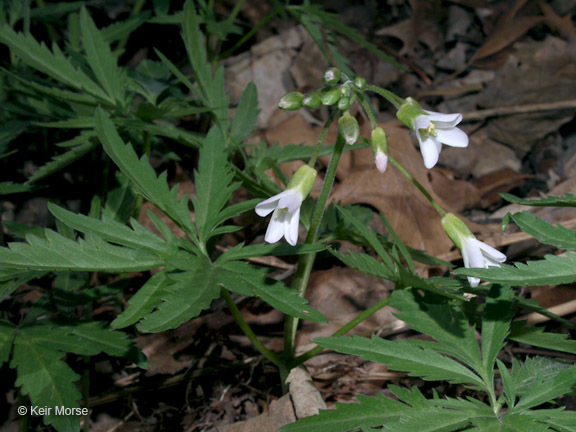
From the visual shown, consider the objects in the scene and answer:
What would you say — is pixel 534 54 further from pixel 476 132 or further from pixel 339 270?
pixel 339 270

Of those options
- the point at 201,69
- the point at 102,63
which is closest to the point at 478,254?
the point at 201,69

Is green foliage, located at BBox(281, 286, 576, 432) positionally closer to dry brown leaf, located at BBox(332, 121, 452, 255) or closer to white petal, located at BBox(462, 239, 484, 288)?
white petal, located at BBox(462, 239, 484, 288)

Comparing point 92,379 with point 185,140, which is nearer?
point 185,140

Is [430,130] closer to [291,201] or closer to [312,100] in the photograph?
[312,100]

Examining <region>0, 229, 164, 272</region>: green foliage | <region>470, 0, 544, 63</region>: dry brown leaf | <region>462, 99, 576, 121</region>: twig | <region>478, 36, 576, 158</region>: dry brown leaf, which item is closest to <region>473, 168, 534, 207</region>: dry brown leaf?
<region>478, 36, 576, 158</region>: dry brown leaf

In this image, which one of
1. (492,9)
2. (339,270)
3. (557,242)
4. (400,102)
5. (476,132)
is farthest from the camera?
(492,9)

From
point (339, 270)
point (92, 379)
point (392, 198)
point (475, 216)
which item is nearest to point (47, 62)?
point (92, 379)
